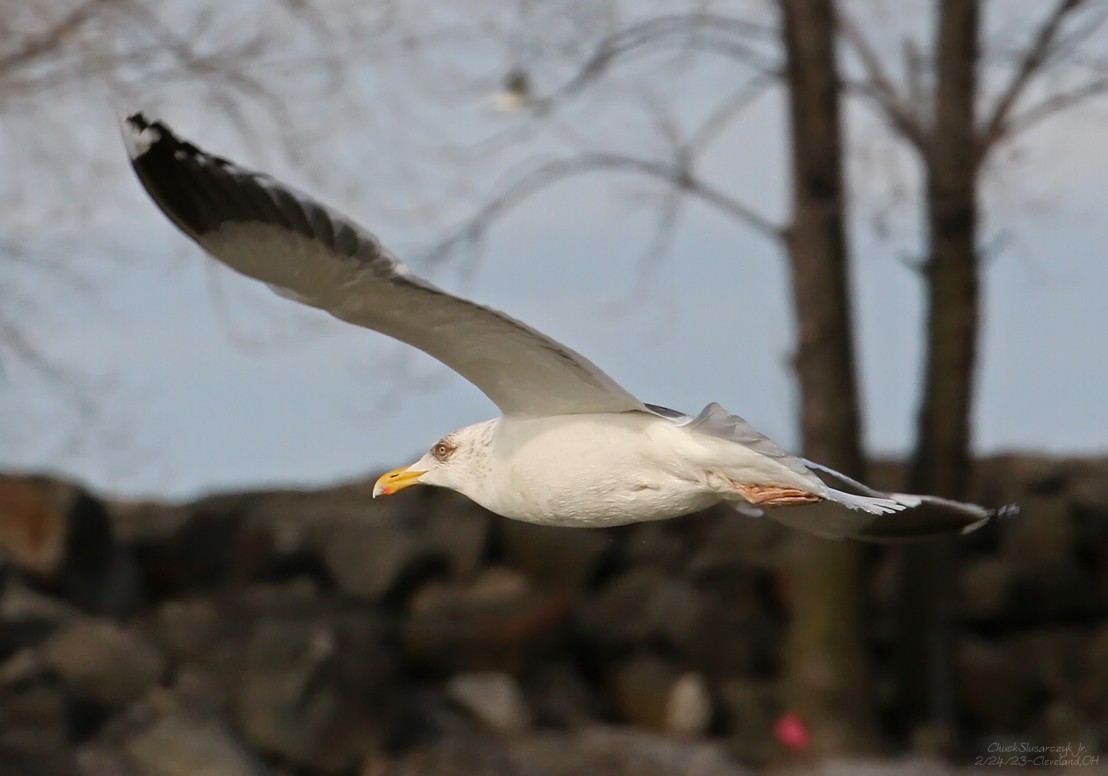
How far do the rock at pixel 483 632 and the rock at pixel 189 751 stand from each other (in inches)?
47.5

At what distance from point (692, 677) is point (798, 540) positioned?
0.89 meters

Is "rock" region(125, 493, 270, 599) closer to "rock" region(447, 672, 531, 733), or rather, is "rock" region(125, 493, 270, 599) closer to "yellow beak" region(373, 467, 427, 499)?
"rock" region(447, 672, 531, 733)

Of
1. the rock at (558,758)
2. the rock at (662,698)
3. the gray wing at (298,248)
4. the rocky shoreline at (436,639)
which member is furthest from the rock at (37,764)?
the gray wing at (298,248)

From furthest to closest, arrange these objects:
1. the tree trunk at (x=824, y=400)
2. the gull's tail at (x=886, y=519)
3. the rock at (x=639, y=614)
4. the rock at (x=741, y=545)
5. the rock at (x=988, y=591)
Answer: the rock at (x=988, y=591), the rock at (x=741, y=545), the rock at (x=639, y=614), the tree trunk at (x=824, y=400), the gull's tail at (x=886, y=519)

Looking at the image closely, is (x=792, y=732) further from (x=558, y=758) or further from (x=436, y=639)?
(x=436, y=639)

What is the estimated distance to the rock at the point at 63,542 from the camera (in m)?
8.22

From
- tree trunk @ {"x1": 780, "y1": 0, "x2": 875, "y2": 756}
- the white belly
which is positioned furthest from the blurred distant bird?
the white belly

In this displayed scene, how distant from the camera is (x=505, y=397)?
3.88 m

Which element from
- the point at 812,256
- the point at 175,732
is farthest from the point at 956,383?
the point at 175,732

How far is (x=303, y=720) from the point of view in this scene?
7305mm

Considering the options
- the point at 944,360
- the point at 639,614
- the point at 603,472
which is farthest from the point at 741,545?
the point at 603,472

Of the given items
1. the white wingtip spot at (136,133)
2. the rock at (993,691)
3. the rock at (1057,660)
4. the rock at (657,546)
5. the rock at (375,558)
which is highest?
the white wingtip spot at (136,133)

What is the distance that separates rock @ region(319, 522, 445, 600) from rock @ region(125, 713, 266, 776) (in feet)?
5.23

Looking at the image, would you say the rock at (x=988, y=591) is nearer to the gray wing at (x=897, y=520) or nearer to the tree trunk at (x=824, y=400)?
the tree trunk at (x=824, y=400)
